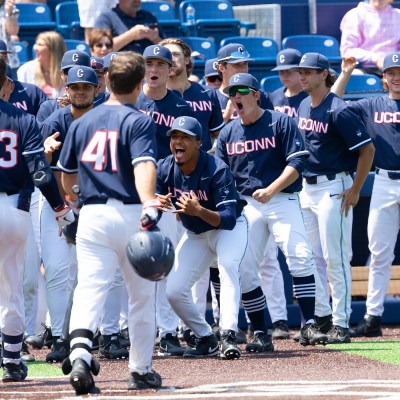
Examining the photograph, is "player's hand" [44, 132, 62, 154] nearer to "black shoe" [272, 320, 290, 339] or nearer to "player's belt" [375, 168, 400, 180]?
"black shoe" [272, 320, 290, 339]

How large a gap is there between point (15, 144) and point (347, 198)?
9.90 ft

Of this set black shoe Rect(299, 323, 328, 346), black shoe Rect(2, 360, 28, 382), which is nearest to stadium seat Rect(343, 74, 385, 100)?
black shoe Rect(299, 323, 328, 346)

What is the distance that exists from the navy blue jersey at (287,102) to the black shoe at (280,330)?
169 cm

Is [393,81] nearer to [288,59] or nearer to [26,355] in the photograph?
[288,59]

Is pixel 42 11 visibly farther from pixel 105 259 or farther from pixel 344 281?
pixel 105 259

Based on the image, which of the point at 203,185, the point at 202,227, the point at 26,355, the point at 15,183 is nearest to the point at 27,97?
the point at 203,185

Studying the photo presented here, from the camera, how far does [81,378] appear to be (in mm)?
5195

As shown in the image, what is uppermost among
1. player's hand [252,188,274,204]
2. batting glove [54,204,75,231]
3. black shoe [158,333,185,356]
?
batting glove [54,204,75,231]

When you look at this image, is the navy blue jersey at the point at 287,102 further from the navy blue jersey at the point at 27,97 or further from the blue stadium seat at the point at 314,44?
the blue stadium seat at the point at 314,44

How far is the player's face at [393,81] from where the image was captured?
333 inches

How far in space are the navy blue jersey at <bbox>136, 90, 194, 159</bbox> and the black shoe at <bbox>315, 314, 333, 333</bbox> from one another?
1743 mm

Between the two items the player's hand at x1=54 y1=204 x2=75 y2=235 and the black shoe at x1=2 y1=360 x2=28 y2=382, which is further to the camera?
the player's hand at x1=54 y1=204 x2=75 y2=235

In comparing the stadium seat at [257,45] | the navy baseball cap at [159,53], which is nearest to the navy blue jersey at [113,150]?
the navy baseball cap at [159,53]

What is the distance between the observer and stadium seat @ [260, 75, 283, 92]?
11.3m
